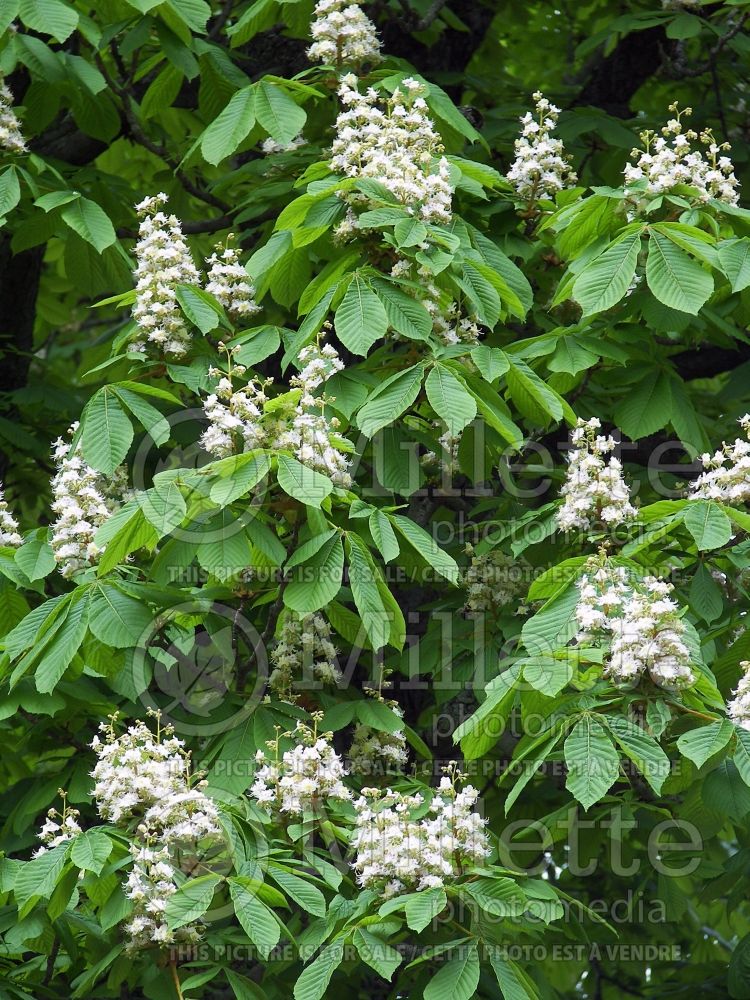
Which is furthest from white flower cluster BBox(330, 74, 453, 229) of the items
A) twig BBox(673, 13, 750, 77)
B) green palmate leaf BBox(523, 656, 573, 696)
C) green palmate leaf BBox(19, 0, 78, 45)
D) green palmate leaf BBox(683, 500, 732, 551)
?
twig BBox(673, 13, 750, 77)

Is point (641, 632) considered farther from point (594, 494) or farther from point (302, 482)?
point (302, 482)

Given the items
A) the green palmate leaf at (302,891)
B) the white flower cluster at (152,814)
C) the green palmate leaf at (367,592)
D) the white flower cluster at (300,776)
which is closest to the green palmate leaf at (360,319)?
the green palmate leaf at (367,592)

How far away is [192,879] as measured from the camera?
3.57 m

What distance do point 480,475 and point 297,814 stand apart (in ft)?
4.34

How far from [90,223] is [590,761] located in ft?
8.35

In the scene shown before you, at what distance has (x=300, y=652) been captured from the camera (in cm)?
431

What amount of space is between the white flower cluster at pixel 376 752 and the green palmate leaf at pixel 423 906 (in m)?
0.84

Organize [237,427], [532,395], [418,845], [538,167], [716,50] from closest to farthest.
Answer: [418,845] < [237,427] < [532,395] < [538,167] < [716,50]

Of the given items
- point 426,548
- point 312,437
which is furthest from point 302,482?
point 426,548

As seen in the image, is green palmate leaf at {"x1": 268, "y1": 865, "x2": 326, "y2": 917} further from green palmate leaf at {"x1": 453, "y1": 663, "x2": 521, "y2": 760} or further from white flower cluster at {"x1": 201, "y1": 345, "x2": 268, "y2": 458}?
white flower cluster at {"x1": 201, "y1": 345, "x2": 268, "y2": 458}

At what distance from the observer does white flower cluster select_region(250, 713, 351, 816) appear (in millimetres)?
3854

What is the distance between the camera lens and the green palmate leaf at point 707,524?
3.65m

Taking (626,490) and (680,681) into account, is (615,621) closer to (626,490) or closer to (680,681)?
(680,681)

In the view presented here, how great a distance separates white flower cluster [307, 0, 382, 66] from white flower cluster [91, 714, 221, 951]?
2562mm
